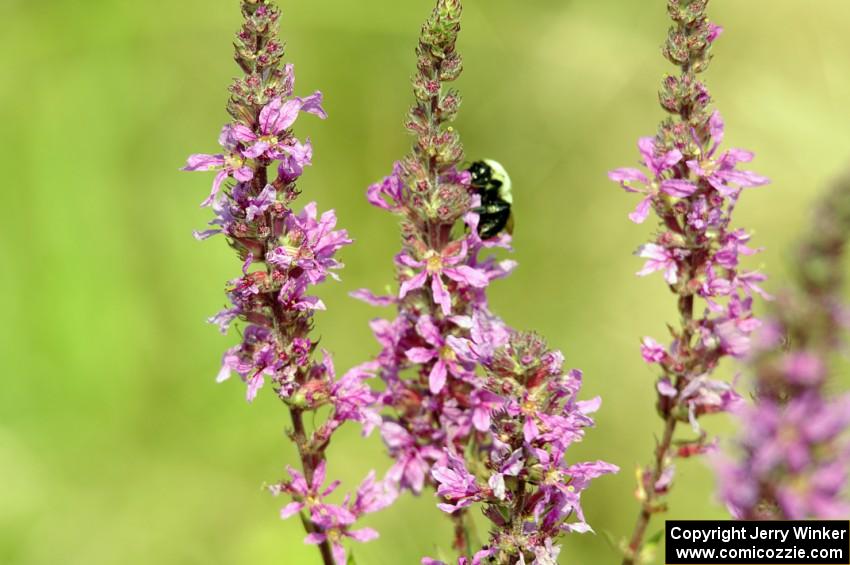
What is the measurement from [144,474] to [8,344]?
6.54ft

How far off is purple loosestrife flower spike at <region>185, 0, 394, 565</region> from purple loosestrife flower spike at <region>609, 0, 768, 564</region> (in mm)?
1400

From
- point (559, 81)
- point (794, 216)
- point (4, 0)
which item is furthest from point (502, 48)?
point (4, 0)

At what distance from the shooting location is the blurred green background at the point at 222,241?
9.09 m

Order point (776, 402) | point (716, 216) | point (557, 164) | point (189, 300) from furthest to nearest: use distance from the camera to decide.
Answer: point (557, 164)
point (189, 300)
point (716, 216)
point (776, 402)

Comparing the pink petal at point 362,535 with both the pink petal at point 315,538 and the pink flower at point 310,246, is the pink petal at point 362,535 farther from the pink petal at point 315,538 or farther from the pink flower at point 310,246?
the pink flower at point 310,246

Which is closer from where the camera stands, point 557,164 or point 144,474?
point 144,474

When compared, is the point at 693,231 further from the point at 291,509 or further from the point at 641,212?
the point at 291,509

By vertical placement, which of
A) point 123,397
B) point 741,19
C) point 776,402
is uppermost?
point 741,19

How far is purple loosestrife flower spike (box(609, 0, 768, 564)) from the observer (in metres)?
4.25

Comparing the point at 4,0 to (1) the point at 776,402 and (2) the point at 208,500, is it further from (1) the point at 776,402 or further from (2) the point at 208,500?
(1) the point at 776,402

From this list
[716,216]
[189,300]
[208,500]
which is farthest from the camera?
[189,300]

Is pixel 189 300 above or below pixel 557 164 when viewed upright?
below

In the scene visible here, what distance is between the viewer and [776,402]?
266cm

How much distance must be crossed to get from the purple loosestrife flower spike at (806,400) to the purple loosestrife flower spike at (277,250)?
202 cm
